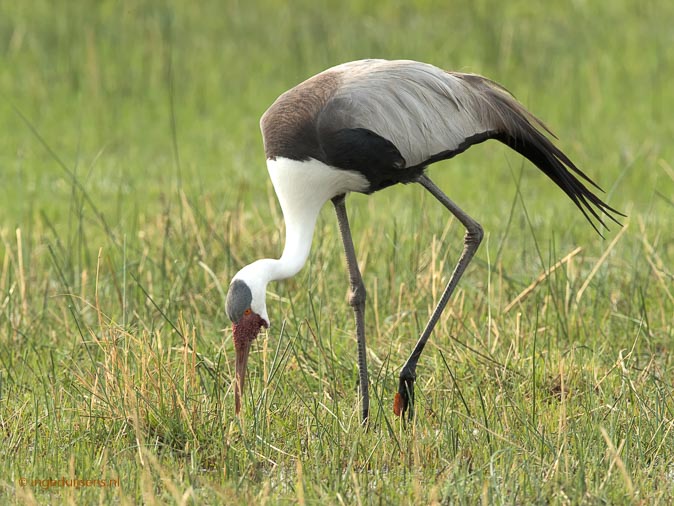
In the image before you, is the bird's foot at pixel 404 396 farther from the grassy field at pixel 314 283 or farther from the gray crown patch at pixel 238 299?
the gray crown patch at pixel 238 299

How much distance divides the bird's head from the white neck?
0.14 feet

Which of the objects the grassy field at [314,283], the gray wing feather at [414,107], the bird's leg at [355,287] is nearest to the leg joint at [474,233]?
the grassy field at [314,283]

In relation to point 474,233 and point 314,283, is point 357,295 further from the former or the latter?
point 314,283

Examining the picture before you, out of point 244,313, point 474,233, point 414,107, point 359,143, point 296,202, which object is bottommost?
point 244,313

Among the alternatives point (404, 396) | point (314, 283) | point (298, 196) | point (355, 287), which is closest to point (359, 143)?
point (298, 196)

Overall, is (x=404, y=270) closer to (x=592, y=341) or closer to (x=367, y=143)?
(x=592, y=341)

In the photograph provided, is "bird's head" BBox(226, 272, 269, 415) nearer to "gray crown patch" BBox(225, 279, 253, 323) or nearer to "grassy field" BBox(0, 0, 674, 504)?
"gray crown patch" BBox(225, 279, 253, 323)

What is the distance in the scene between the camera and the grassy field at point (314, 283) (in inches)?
164

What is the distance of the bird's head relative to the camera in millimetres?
4516

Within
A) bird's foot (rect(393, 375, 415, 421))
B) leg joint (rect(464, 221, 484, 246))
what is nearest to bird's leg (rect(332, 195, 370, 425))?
bird's foot (rect(393, 375, 415, 421))

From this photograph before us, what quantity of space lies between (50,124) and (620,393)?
6200 millimetres

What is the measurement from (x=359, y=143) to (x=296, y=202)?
0.35 m

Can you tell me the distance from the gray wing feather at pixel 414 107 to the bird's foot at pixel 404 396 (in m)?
0.86

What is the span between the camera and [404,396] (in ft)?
15.8
